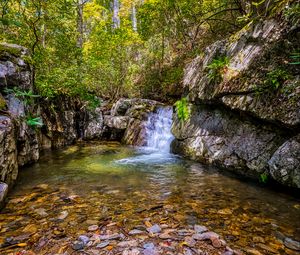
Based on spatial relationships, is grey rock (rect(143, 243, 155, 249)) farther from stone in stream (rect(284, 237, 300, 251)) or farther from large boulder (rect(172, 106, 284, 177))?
large boulder (rect(172, 106, 284, 177))

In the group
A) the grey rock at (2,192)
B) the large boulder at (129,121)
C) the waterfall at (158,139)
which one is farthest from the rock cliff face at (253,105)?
the grey rock at (2,192)

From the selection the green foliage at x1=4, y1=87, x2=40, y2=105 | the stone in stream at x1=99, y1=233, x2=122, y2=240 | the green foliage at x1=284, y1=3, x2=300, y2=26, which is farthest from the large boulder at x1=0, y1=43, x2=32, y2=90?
the green foliage at x1=284, y1=3, x2=300, y2=26

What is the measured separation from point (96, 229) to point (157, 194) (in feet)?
4.91

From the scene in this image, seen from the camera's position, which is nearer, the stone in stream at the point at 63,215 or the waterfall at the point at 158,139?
the stone in stream at the point at 63,215

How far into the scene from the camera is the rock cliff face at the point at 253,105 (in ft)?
14.6

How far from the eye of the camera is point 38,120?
6.66 m

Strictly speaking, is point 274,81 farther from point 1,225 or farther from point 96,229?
point 1,225

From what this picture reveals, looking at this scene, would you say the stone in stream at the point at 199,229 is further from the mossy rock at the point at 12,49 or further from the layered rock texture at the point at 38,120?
the mossy rock at the point at 12,49

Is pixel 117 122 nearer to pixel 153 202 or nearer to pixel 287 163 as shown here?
pixel 153 202

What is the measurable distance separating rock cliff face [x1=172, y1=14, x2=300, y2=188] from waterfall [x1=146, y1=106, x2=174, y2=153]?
2.18 m

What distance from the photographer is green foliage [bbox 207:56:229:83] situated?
644 centimetres

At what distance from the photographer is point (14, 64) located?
20.7 feet

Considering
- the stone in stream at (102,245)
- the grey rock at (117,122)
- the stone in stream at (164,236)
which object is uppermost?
the grey rock at (117,122)

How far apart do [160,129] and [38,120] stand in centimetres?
513
